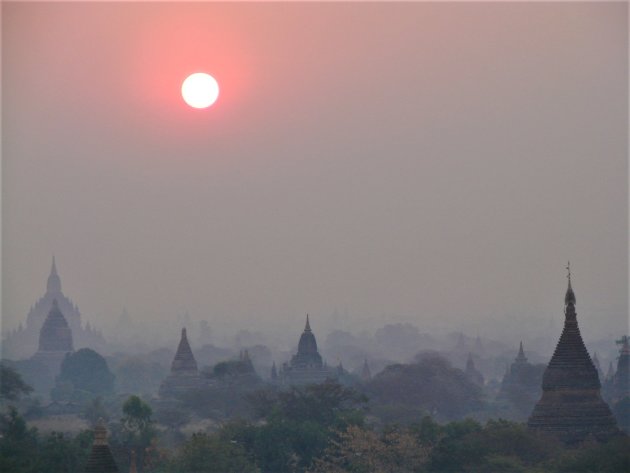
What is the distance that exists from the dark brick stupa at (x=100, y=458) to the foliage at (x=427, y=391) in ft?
192

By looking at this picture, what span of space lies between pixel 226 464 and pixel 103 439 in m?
15.7

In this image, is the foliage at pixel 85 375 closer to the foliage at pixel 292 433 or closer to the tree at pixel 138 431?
the tree at pixel 138 431

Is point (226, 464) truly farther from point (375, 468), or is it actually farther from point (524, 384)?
point (524, 384)

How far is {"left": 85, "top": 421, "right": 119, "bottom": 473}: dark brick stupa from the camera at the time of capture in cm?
4306

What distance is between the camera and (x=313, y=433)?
2589 inches

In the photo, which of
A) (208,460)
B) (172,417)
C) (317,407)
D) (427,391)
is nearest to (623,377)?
(427,391)

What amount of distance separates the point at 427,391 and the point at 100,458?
71461 mm

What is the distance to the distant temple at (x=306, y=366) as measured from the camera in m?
115

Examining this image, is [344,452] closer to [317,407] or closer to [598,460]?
[598,460]

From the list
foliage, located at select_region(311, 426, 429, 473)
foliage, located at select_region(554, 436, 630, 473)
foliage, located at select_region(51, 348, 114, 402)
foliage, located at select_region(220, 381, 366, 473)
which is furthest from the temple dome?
foliage, located at select_region(554, 436, 630, 473)

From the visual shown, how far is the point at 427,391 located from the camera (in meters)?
114

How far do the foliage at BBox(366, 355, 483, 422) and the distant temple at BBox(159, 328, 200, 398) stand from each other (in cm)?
1118

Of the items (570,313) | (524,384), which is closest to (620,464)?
(570,313)

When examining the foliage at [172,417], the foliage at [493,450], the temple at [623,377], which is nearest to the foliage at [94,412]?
the foliage at [172,417]
